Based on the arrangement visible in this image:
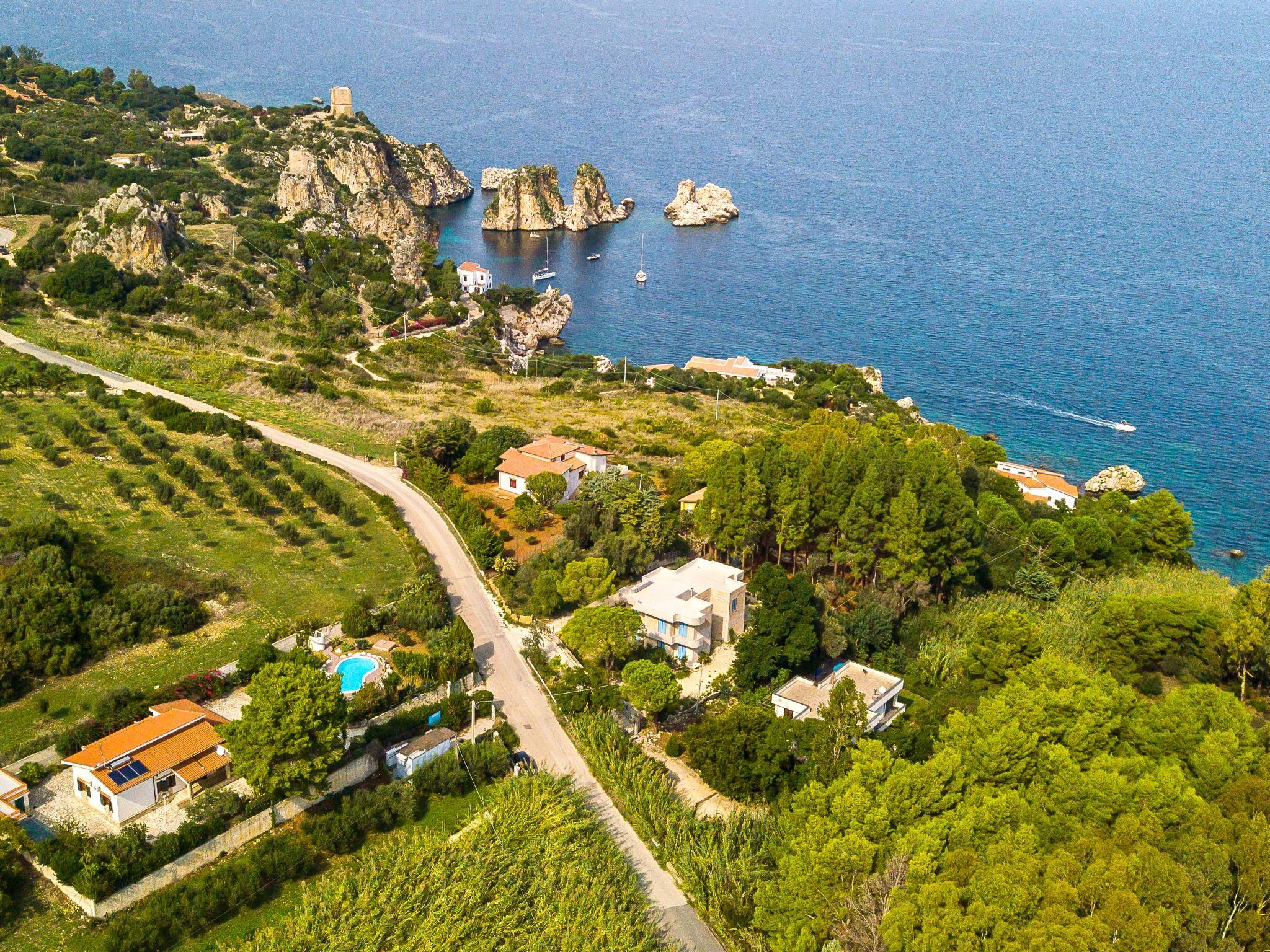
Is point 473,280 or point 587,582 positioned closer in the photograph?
point 587,582

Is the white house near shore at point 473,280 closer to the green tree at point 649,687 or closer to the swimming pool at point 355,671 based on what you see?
the swimming pool at point 355,671

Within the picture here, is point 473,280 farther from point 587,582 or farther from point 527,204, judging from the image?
point 587,582

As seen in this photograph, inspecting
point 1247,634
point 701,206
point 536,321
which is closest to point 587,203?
point 701,206

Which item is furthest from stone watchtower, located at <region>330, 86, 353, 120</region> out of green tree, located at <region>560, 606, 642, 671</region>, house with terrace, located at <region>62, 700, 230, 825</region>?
house with terrace, located at <region>62, 700, 230, 825</region>

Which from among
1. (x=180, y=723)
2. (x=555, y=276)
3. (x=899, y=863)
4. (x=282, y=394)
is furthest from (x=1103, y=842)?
(x=555, y=276)

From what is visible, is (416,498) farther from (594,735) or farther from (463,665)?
(594,735)
